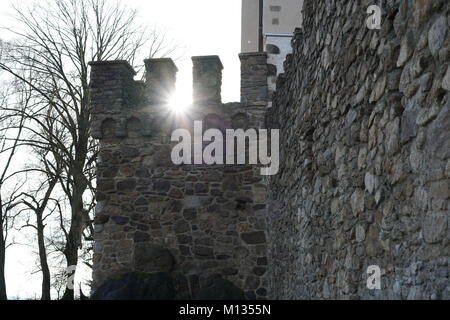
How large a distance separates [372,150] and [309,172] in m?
1.62

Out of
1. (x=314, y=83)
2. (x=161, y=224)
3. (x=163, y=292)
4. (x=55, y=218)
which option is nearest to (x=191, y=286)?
(x=163, y=292)

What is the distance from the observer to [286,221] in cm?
592

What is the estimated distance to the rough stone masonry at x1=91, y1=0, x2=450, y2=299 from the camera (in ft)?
6.99

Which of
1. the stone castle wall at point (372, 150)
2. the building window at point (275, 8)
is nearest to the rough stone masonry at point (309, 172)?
the stone castle wall at point (372, 150)

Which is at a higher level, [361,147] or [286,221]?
[361,147]

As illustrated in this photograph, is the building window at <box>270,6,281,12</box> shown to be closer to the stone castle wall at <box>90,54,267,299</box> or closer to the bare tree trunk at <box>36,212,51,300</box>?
the bare tree trunk at <box>36,212,51,300</box>

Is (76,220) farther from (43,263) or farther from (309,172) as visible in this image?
(309,172)

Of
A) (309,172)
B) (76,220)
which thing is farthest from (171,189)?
(309,172)

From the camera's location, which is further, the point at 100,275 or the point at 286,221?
the point at 100,275

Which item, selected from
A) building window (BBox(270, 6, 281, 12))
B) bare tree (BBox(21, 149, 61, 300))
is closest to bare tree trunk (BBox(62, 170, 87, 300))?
bare tree (BBox(21, 149, 61, 300))

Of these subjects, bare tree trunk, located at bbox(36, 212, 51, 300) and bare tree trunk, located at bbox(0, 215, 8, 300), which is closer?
bare tree trunk, located at bbox(0, 215, 8, 300)

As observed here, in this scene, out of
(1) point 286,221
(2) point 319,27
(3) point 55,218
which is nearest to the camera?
(2) point 319,27

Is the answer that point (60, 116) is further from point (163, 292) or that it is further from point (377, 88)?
point (377, 88)

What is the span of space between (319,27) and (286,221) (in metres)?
2.45
